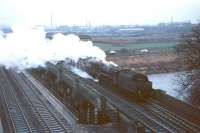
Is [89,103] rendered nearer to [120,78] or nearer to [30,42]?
[120,78]

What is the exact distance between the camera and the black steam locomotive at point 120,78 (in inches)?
1212

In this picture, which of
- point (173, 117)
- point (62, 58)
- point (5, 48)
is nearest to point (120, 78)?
point (173, 117)

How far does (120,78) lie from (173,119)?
31.3 feet

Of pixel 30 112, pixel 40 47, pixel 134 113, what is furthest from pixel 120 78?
pixel 40 47

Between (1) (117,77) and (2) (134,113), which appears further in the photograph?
(1) (117,77)

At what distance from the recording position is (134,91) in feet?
102

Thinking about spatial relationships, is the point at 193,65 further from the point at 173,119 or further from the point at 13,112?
the point at 13,112

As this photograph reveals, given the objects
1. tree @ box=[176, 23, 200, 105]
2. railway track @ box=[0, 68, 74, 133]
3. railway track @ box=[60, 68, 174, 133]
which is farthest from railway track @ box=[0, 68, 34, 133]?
tree @ box=[176, 23, 200, 105]

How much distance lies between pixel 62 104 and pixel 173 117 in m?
9.06

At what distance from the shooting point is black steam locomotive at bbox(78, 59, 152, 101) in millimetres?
30781

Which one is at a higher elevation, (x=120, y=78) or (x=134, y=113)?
(x=120, y=78)

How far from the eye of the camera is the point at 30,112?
2777cm

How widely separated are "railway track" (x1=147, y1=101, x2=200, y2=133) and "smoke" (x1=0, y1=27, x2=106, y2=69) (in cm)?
1536

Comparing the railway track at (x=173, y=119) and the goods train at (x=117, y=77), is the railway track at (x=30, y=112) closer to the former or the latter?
the goods train at (x=117, y=77)
